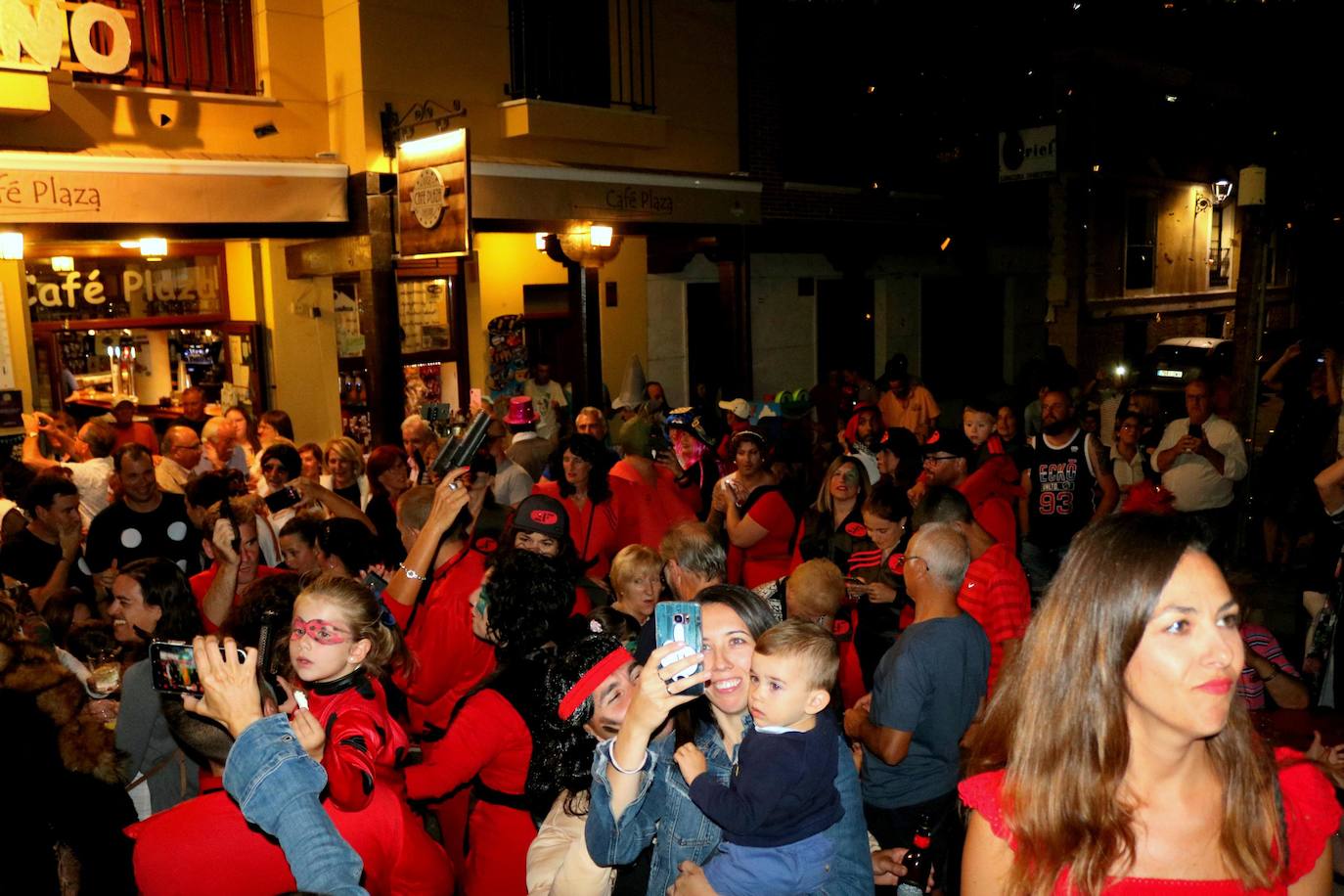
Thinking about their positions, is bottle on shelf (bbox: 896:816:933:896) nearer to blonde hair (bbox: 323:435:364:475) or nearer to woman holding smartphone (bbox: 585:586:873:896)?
woman holding smartphone (bbox: 585:586:873:896)

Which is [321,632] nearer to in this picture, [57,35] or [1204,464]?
[1204,464]

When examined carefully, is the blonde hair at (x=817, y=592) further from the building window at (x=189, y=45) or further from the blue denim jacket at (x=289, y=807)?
the building window at (x=189, y=45)

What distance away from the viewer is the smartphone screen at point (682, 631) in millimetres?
2178

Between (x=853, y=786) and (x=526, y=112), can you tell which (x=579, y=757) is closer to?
(x=853, y=786)

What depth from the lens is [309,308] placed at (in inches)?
456

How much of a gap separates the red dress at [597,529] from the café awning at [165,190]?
473 cm

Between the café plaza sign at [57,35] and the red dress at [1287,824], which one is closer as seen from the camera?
the red dress at [1287,824]

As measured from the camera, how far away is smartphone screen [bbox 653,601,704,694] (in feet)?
7.14

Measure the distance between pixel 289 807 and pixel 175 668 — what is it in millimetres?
519

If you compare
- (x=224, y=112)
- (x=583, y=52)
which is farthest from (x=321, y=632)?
(x=583, y=52)

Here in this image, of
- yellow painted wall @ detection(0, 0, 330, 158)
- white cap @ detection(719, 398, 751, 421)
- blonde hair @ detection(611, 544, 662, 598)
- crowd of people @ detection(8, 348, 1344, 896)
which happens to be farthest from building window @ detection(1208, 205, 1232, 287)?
blonde hair @ detection(611, 544, 662, 598)

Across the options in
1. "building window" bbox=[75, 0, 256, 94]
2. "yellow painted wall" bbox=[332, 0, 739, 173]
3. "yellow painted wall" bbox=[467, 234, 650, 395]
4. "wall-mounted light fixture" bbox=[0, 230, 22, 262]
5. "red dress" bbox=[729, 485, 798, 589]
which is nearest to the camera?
"red dress" bbox=[729, 485, 798, 589]

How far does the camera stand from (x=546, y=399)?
11.8 meters

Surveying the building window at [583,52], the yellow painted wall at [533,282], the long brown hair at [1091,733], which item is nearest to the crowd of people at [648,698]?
the long brown hair at [1091,733]
